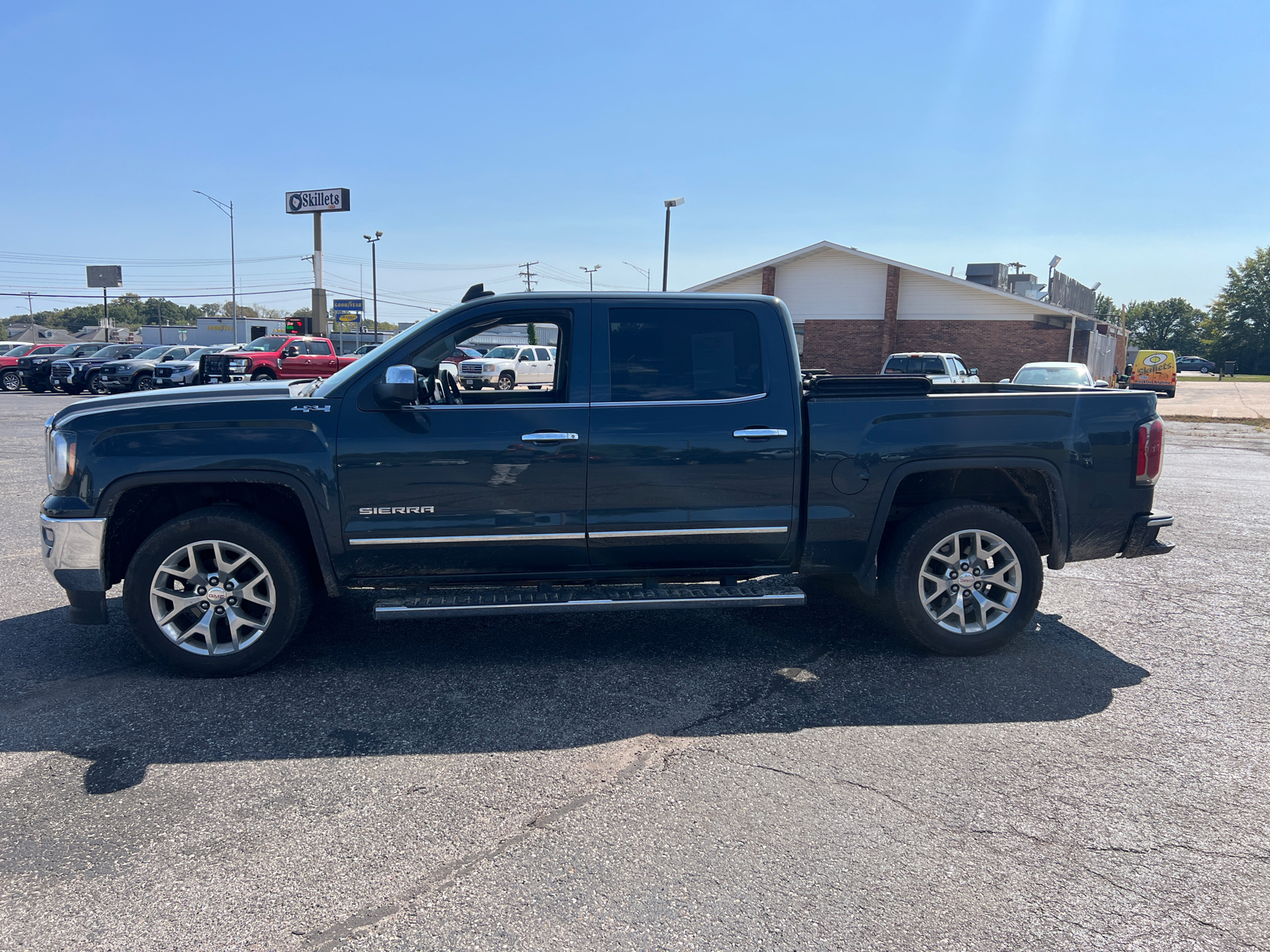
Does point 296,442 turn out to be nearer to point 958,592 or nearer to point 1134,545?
point 958,592

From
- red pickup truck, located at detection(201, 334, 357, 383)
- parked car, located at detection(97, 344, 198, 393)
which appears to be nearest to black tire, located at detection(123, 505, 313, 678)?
red pickup truck, located at detection(201, 334, 357, 383)

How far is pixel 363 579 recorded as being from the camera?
4582 millimetres

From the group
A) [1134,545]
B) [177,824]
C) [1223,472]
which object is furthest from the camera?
[1223,472]

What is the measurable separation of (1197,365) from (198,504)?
105244 millimetres

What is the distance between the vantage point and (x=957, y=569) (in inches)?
191

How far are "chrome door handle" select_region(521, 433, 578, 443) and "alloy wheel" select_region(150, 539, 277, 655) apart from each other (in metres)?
1.46

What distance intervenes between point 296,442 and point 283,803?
5.94ft

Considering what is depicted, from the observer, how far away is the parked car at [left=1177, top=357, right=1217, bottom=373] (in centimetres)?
8950

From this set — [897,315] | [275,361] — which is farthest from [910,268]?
[275,361]

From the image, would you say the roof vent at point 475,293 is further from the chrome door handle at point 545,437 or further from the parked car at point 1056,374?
the parked car at point 1056,374

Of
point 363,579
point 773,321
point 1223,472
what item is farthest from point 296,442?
point 1223,472

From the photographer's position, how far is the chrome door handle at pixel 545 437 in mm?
4473

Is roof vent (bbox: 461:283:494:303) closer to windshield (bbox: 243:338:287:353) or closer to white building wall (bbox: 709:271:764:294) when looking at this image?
windshield (bbox: 243:338:287:353)

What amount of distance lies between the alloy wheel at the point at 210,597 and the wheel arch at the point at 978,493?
10.4 feet
